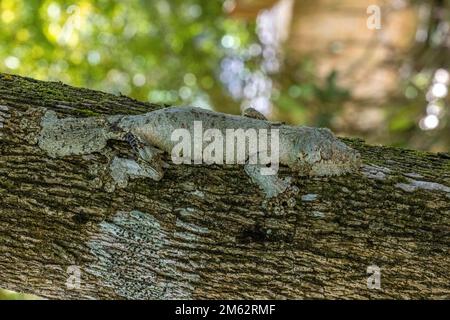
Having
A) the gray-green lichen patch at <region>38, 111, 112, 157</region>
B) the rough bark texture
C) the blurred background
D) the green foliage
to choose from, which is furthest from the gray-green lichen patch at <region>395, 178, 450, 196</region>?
the green foliage

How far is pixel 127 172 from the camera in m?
2.82

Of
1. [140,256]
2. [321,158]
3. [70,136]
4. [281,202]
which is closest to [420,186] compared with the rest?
[321,158]

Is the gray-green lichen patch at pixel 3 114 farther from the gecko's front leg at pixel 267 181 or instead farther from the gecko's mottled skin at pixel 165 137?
the gecko's front leg at pixel 267 181

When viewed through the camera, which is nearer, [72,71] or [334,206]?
[334,206]

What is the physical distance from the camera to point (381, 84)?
28.3 feet

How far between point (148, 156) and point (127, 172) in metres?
0.11

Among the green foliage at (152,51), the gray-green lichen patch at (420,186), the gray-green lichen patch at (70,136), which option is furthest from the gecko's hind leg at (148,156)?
the green foliage at (152,51)

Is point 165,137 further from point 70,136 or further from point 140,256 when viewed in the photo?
point 140,256

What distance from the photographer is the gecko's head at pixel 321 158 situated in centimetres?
290

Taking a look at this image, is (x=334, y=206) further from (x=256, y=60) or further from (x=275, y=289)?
(x=256, y=60)

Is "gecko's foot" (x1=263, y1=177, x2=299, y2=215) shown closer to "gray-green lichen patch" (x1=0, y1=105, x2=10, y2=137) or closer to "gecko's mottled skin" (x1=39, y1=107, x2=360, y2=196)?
"gecko's mottled skin" (x1=39, y1=107, x2=360, y2=196)

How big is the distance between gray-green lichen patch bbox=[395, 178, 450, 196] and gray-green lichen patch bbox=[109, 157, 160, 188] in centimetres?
104

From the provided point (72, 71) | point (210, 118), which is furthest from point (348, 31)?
point (210, 118)
